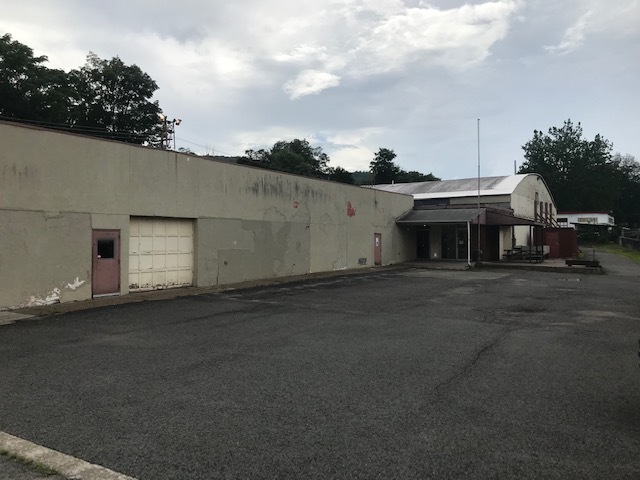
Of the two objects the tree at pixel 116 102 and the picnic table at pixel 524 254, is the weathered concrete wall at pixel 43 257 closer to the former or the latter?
the picnic table at pixel 524 254

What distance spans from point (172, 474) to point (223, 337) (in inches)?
190

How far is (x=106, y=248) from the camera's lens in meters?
13.4

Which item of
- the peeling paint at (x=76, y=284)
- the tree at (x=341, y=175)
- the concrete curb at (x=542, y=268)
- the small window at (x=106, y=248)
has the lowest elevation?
the concrete curb at (x=542, y=268)

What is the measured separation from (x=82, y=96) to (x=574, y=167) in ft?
268

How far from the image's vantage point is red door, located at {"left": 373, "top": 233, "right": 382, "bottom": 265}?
26.6 m

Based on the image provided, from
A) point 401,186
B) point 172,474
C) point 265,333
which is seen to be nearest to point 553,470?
point 172,474

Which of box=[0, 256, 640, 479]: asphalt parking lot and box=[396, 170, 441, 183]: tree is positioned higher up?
box=[396, 170, 441, 183]: tree

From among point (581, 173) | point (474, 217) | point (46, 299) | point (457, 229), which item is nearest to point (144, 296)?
point (46, 299)

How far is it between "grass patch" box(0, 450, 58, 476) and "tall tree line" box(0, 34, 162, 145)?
44.3 meters

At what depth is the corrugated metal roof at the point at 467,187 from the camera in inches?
1464

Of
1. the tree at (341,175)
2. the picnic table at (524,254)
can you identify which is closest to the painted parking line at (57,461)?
the picnic table at (524,254)

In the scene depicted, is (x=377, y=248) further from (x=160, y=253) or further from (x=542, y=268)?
(x=160, y=253)

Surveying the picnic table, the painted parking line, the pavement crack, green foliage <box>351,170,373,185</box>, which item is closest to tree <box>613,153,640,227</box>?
green foliage <box>351,170,373,185</box>

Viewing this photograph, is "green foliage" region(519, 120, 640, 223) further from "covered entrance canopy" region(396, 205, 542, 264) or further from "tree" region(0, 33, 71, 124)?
"tree" region(0, 33, 71, 124)
